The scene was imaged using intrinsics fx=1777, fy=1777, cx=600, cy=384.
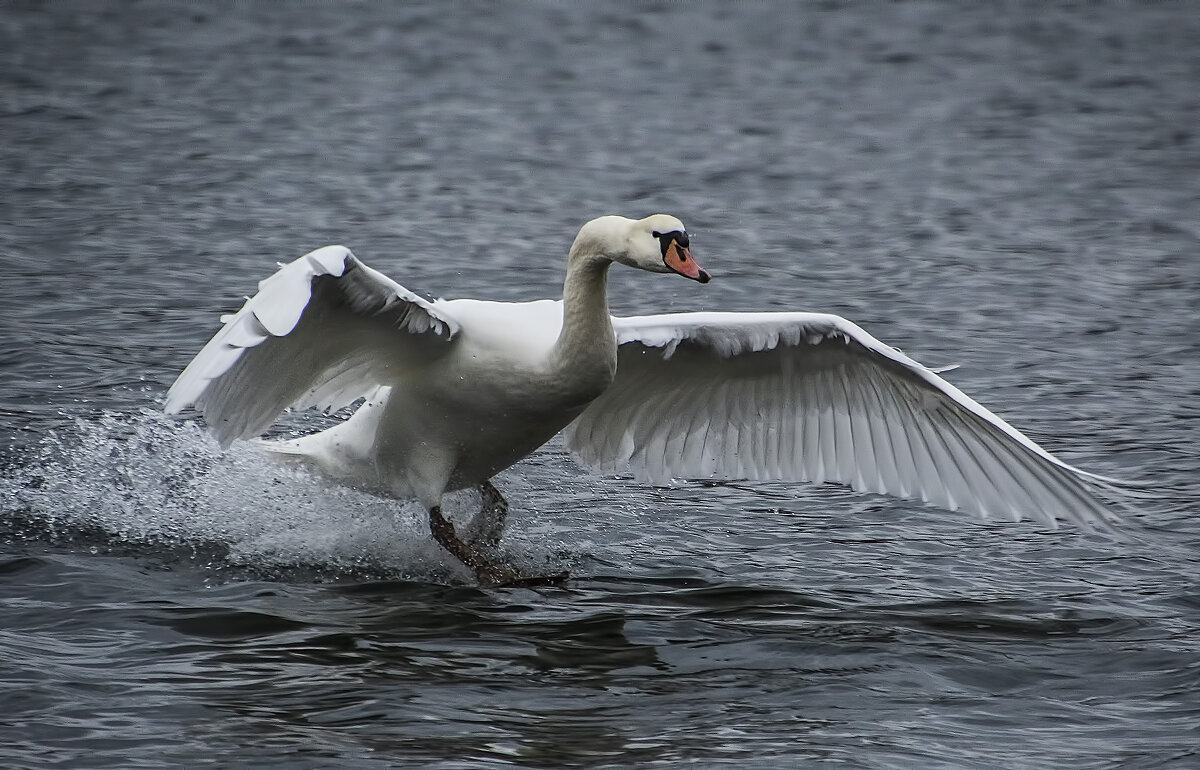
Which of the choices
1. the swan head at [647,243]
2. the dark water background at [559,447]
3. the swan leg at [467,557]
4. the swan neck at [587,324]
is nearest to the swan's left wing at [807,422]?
Result: the dark water background at [559,447]

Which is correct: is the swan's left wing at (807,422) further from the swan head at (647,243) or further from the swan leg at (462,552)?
the swan leg at (462,552)

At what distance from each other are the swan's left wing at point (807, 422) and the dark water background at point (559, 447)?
458 millimetres

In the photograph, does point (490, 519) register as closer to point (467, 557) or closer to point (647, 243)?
point (467, 557)

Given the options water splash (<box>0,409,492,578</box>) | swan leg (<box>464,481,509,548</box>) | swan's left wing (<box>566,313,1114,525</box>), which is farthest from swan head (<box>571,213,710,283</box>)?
water splash (<box>0,409,492,578</box>)

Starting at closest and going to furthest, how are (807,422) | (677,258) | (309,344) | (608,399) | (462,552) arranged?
(677,258) < (309,344) < (462,552) < (807,422) < (608,399)

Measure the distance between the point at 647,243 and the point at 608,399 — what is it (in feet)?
5.76

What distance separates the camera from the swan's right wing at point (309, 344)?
639 centimetres

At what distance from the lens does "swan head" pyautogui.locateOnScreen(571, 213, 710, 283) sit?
24.3 ft

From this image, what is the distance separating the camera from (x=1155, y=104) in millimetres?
21078

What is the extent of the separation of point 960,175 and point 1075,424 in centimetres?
743

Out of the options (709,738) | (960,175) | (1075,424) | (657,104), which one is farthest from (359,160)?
(709,738)

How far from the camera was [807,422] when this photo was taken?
8.90 metres

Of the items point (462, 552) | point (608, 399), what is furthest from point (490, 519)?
point (608, 399)

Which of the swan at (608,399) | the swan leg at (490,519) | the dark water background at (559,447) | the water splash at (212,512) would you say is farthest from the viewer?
the swan leg at (490,519)
